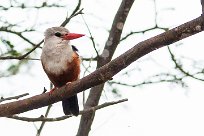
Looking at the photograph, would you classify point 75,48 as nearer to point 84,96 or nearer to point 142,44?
point 84,96

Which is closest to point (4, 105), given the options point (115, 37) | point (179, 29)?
point (179, 29)

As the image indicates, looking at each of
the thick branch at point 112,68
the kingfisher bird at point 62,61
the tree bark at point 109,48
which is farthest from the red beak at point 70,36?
the thick branch at point 112,68

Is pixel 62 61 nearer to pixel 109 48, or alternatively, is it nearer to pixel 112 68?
pixel 109 48

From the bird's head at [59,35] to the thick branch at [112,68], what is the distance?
125 cm

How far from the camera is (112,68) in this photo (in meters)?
2.42

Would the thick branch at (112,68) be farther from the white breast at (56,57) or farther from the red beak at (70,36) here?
the red beak at (70,36)

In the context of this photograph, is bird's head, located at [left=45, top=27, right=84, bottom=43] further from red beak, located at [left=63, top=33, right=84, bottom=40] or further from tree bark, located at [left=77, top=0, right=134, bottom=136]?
tree bark, located at [left=77, top=0, right=134, bottom=136]

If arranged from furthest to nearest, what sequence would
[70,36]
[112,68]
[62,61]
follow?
[70,36]
[62,61]
[112,68]

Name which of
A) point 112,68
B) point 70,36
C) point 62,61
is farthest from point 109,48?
point 112,68

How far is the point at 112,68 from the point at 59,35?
1.84 metres

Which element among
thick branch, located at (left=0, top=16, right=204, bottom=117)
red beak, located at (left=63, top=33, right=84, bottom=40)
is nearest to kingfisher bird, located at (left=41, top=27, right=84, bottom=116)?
red beak, located at (left=63, top=33, right=84, bottom=40)

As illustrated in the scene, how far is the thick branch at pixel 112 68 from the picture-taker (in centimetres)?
221

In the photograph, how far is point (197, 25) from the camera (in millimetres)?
2170

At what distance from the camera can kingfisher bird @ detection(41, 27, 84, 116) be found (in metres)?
3.92
